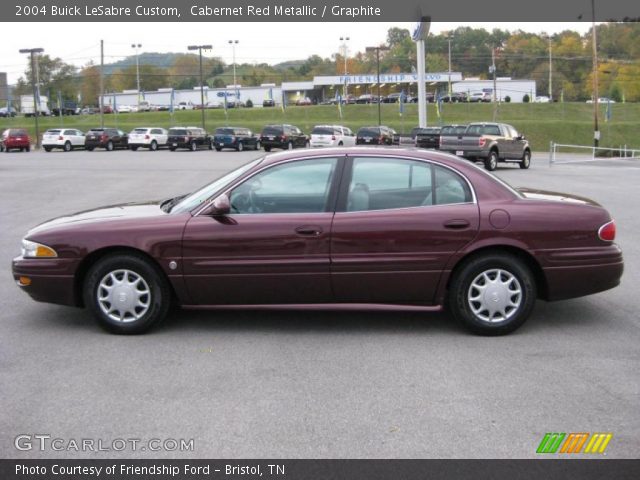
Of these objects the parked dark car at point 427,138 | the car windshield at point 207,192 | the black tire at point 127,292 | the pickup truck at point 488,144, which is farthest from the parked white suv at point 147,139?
the black tire at point 127,292

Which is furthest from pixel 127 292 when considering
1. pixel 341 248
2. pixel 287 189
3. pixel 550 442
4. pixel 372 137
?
pixel 372 137

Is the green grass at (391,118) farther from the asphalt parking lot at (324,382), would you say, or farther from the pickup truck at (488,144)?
the asphalt parking lot at (324,382)

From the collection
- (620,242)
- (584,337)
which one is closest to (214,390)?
(584,337)

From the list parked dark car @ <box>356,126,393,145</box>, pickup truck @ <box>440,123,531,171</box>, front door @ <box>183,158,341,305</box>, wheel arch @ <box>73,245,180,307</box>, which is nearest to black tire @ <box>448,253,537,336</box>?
front door @ <box>183,158,341,305</box>

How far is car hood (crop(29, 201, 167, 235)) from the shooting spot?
6.37 m

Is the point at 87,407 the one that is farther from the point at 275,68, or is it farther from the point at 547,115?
the point at 275,68

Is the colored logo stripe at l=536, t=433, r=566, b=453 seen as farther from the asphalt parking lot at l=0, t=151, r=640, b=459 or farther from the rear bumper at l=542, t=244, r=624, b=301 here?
the rear bumper at l=542, t=244, r=624, b=301

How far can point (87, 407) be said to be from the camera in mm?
4613

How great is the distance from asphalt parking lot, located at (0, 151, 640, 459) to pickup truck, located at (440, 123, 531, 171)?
20233mm

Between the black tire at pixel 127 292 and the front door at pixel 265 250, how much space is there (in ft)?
0.82

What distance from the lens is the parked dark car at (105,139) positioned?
166 ft

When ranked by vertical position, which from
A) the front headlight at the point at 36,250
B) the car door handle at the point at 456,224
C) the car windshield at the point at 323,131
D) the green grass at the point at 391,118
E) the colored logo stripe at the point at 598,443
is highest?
the green grass at the point at 391,118

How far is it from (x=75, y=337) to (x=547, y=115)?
80123 mm
